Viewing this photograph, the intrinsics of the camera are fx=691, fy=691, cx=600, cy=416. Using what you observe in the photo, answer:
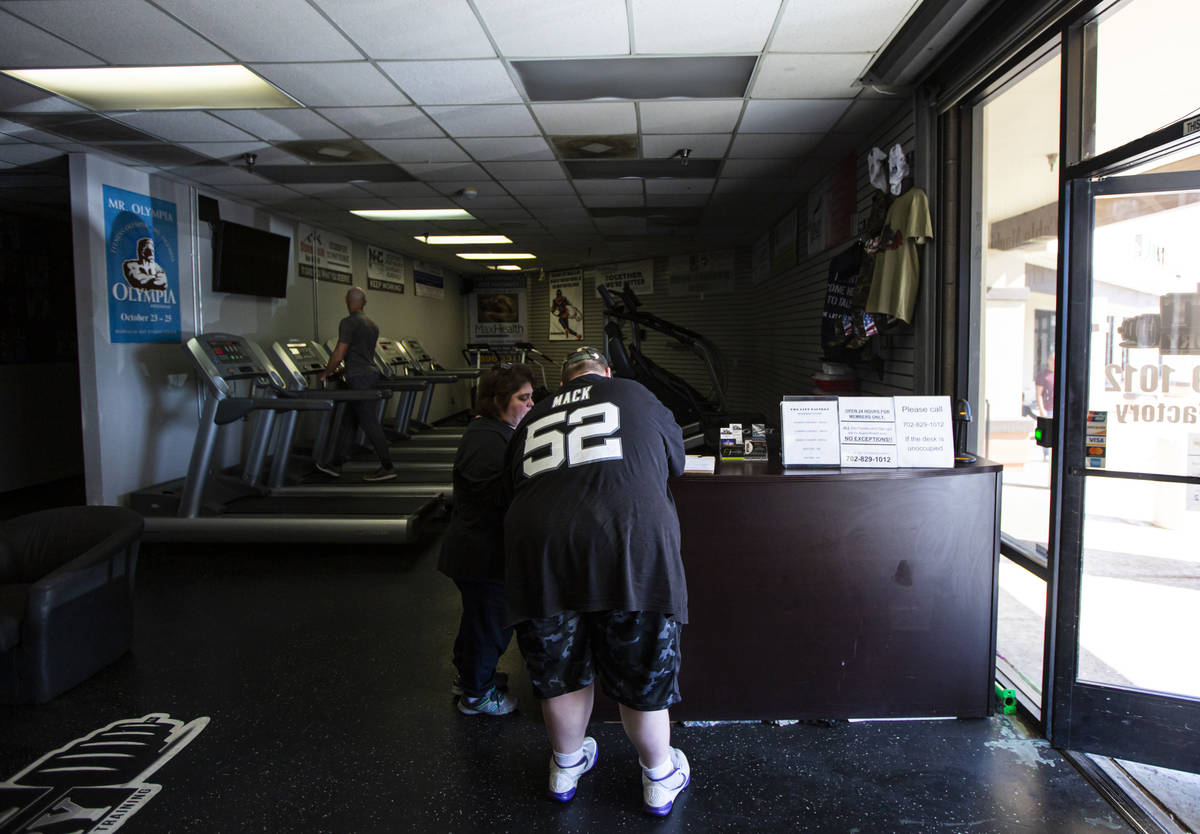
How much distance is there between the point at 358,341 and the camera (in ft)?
21.8

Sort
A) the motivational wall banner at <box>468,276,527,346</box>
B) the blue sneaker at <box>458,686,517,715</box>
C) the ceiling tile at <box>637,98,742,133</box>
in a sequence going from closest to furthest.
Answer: the blue sneaker at <box>458,686,517,715</box>, the ceiling tile at <box>637,98,742,133</box>, the motivational wall banner at <box>468,276,527,346</box>

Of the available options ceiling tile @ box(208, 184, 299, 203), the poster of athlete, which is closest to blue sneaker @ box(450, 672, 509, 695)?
ceiling tile @ box(208, 184, 299, 203)

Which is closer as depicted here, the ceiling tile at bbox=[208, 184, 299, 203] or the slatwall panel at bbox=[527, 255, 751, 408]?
the ceiling tile at bbox=[208, 184, 299, 203]

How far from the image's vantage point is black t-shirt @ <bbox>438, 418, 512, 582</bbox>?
2494 millimetres

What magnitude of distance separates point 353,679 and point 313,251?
651 cm

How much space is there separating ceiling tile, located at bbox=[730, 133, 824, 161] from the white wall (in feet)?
15.8

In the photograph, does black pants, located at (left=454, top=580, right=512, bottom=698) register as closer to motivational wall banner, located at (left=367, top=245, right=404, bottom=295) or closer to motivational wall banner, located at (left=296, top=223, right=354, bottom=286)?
motivational wall banner, located at (left=296, top=223, right=354, bottom=286)

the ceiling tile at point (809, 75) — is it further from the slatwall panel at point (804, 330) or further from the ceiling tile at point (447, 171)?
the ceiling tile at point (447, 171)

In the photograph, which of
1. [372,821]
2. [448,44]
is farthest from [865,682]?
[448,44]

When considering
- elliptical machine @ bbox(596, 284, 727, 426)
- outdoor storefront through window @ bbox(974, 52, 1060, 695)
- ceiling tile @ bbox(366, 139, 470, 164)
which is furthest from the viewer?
elliptical machine @ bbox(596, 284, 727, 426)

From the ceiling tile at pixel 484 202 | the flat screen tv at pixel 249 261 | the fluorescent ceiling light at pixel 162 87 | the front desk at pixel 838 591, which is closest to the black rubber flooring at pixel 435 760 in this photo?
the front desk at pixel 838 591

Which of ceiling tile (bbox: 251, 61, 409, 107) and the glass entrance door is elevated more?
ceiling tile (bbox: 251, 61, 409, 107)

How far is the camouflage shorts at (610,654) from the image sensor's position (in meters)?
2.05

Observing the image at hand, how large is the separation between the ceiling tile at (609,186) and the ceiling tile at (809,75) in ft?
7.73
